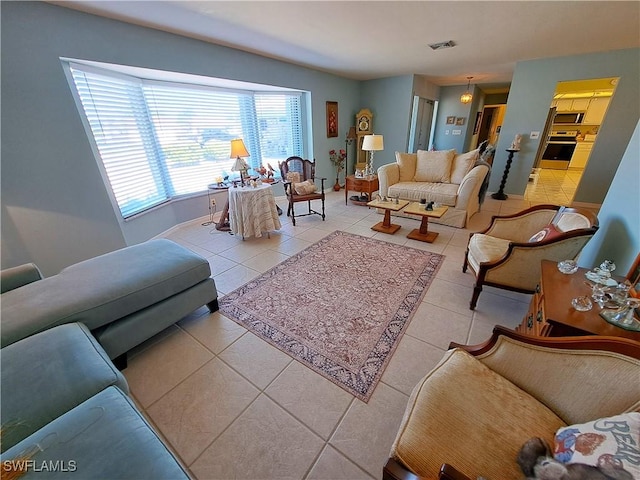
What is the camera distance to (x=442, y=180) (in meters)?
4.17

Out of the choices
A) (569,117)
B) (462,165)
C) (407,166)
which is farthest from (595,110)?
(407,166)

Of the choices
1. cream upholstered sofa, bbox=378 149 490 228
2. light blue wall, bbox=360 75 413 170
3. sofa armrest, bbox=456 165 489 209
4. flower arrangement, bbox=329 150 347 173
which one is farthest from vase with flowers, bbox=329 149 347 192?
sofa armrest, bbox=456 165 489 209

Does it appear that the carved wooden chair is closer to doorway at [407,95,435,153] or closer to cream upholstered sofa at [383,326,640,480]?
cream upholstered sofa at [383,326,640,480]

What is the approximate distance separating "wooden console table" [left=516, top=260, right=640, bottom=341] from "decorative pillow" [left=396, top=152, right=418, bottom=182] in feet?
10.5

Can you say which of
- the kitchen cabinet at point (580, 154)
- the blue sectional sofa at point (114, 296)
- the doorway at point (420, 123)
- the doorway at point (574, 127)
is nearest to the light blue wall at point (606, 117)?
the doorway at point (420, 123)

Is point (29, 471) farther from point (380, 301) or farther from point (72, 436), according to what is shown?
point (380, 301)

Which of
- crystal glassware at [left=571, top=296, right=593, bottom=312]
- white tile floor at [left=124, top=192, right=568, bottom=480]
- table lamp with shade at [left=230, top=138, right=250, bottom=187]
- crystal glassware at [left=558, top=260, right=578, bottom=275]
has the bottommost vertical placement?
white tile floor at [left=124, top=192, right=568, bottom=480]

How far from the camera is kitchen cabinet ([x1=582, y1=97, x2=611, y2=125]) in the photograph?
733 centimetres

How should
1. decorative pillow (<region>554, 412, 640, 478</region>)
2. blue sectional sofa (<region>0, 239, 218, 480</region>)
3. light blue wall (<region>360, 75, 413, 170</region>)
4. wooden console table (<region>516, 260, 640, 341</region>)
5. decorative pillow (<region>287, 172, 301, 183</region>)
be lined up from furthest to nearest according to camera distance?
light blue wall (<region>360, 75, 413, 170</region>) → decorative pillow (<region>287, 172, 301, 183</region>) → wooden console table (<region>516, 260, 640, 341</region>) → blue sectional sofa (<region>0, 239, 218, 480</region>) → decorative pillow (<region>554, 412, 640, 478</region>)

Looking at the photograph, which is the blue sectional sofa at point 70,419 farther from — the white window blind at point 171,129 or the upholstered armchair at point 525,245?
the white window blind at point 171,129

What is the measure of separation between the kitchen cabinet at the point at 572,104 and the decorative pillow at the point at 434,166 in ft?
21.9

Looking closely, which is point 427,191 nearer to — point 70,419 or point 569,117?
point 70,419

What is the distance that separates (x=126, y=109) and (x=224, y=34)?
1.47 metres

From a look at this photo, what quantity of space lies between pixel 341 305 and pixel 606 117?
18.1 feet
